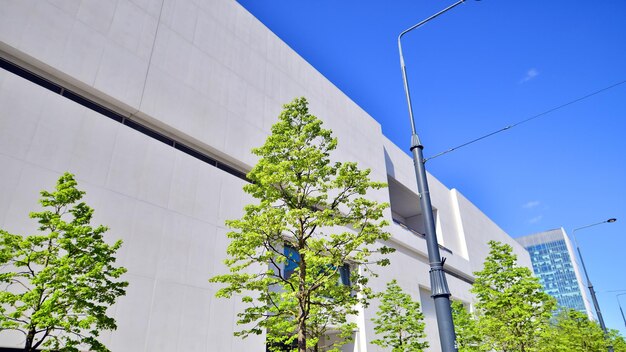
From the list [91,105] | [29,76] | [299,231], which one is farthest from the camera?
[91,105]

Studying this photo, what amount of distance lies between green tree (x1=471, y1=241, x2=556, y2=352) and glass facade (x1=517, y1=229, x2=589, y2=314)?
164 m

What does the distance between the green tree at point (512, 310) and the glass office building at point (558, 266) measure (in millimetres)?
158318

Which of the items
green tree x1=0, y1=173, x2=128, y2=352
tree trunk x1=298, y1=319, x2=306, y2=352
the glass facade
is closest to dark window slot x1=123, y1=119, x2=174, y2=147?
green tree x1=0, y1=173, x2=128, y2=352

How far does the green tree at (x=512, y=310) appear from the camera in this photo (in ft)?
64.3

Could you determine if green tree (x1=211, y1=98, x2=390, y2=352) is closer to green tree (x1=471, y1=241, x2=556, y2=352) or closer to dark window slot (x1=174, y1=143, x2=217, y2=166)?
dark window slot (x1=174, y1=143, x2=217, y2=166)

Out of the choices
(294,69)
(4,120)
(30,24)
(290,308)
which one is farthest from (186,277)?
(294,69)

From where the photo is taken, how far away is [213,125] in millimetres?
19953

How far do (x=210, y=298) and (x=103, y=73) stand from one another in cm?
1095

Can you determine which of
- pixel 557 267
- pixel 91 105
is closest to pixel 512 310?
pixel 91 105

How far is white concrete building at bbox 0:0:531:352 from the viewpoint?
13.5 meters

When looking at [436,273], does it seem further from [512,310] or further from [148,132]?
[512,310]

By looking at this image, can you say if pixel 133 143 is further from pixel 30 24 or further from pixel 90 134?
pixel 30 24

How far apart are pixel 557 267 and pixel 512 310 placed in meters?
178

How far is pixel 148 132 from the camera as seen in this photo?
17500 mm
